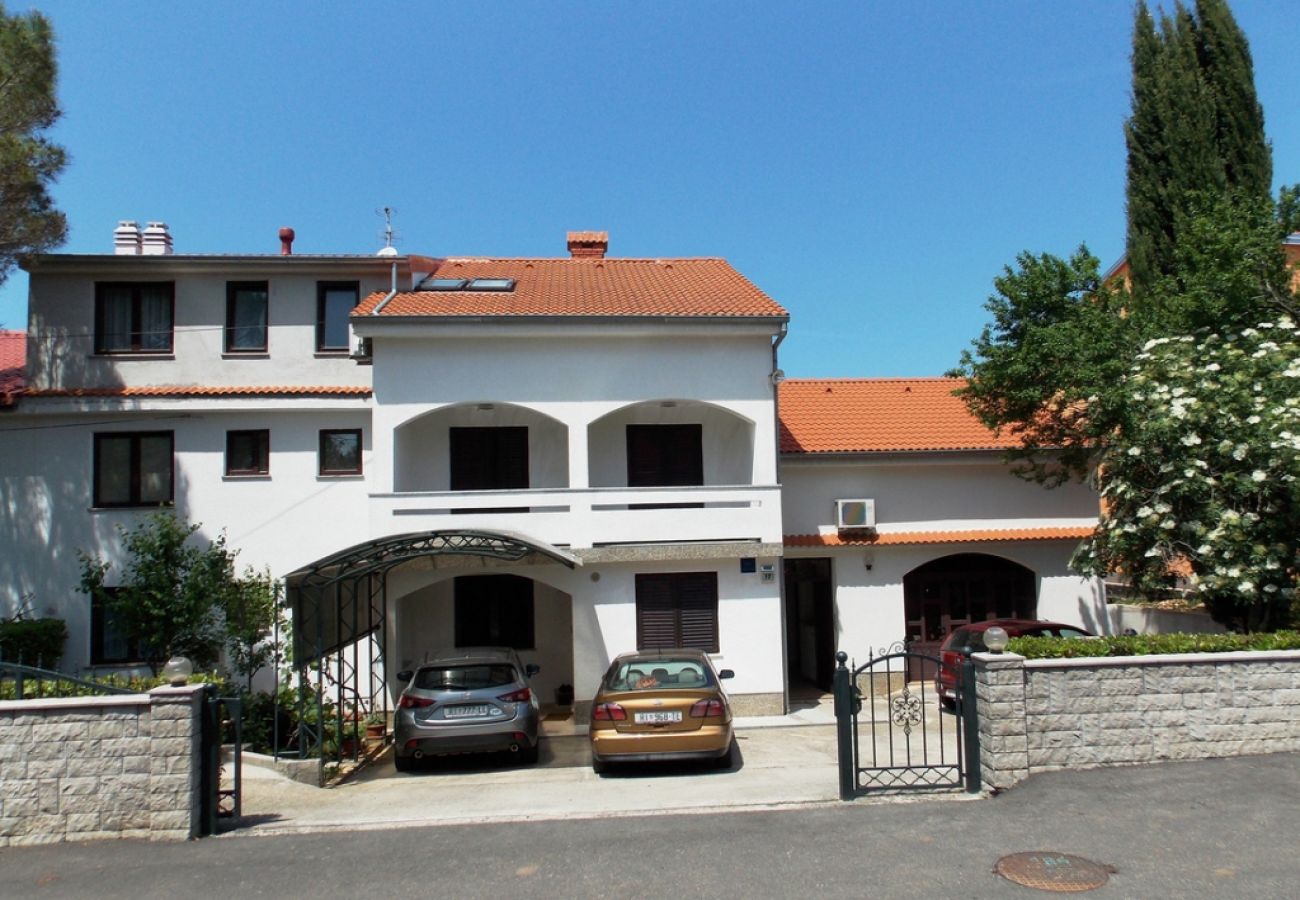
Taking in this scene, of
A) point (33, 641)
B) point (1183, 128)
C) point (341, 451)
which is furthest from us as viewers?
point (1183, 128)

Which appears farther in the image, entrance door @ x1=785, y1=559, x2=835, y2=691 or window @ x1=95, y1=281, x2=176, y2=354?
entrance door @ x1=785, y1=559, x2=835, y2=691

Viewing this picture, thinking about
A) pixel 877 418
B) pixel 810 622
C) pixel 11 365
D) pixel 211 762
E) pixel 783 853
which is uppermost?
pixel 11 365

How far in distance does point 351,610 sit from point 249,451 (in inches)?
145

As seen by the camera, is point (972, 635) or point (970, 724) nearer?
point (970, 724)

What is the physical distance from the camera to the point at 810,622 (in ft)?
58.4

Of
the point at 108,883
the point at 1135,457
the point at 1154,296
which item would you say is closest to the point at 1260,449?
the point at 1135,457

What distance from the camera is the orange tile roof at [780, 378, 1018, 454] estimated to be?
1745 cm

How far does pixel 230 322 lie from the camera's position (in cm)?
1655

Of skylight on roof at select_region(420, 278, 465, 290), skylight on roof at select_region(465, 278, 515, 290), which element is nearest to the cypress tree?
skylight on roof at select_region(465, 278, 515, 290)

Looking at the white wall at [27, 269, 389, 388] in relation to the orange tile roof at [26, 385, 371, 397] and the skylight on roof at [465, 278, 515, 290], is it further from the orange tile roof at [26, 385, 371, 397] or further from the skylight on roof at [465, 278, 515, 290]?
the skylight on roof at [465, 278, 515, 290]

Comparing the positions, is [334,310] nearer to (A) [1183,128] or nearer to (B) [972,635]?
(B) [972,635]

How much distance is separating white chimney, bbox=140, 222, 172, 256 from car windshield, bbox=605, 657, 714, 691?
13250 millimetres

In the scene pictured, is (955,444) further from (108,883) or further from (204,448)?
(108,883)

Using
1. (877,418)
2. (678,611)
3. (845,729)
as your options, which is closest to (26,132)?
(678,611)
